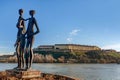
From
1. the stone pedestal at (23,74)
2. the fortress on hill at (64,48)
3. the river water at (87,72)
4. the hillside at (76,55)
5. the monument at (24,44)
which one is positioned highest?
the fortress on hill at (64,48)

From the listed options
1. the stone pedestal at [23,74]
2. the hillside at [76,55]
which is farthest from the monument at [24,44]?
the hillside at [76,55]

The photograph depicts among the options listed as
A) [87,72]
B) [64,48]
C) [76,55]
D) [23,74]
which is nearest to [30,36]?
[23,74]

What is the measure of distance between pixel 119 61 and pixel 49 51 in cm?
4011

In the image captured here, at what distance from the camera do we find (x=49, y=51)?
516 ft

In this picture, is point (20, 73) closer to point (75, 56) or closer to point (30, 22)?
point (30, 22)

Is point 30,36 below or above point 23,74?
above

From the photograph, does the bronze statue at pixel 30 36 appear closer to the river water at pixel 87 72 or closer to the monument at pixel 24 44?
the monument at pixel 24 44

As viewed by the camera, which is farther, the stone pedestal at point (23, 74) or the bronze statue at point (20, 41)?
the bronze statue at point (20, 41)

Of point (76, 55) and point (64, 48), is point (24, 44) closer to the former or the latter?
point (76, 55)

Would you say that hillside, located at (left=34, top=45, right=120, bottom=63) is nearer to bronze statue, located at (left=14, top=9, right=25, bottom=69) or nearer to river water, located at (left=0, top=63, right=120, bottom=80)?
river water, located at (left=0, top=63, right=120, bottom=80)

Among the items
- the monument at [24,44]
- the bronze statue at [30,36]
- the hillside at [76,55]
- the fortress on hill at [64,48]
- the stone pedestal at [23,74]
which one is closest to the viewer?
the stone pedestal at [23,74]

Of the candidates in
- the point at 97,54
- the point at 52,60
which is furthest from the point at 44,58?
the point at 97,54

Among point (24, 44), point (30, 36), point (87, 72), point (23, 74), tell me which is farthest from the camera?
point (87, 72)

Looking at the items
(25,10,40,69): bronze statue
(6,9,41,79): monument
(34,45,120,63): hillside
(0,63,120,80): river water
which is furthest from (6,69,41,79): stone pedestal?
(34,45,120,63): hillside
